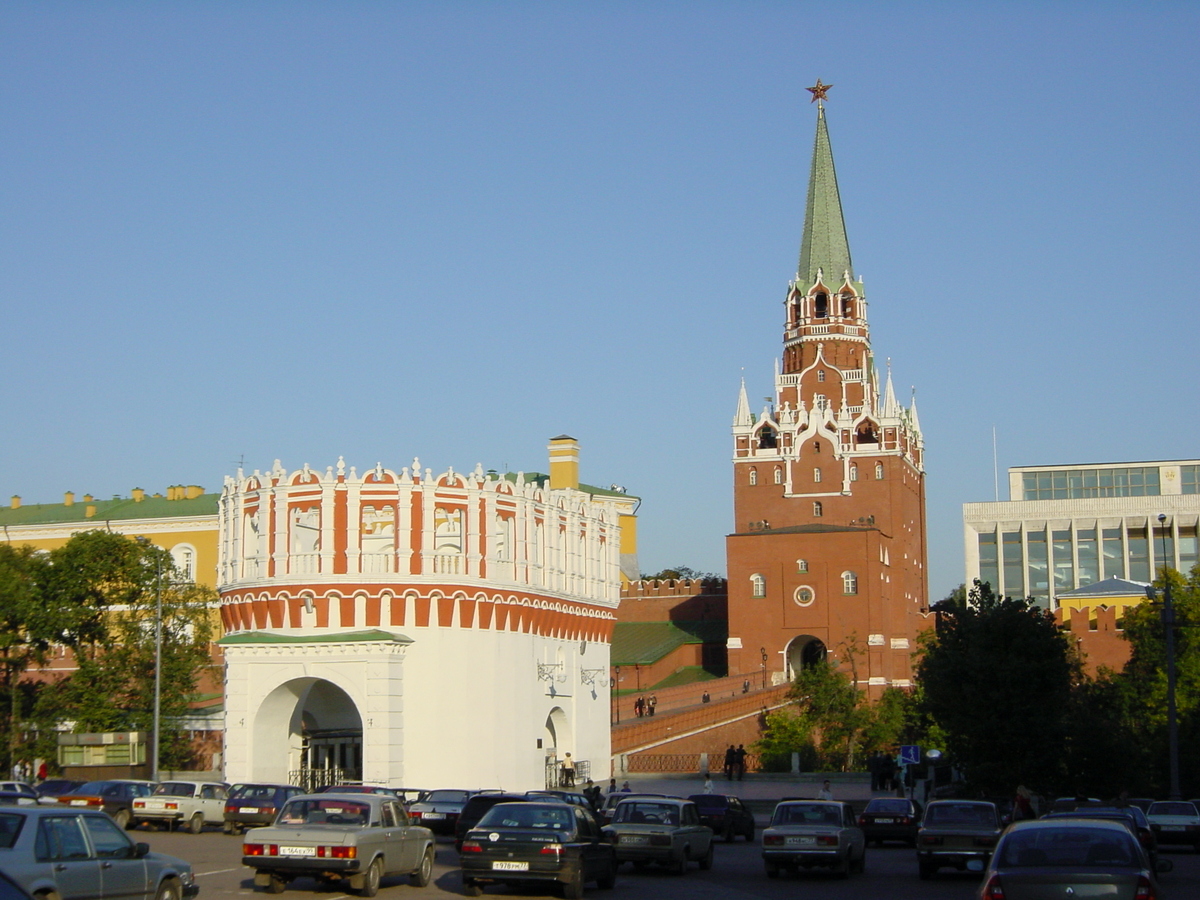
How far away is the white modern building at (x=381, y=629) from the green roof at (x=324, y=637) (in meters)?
0.06

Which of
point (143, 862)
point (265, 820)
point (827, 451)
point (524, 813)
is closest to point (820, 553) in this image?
point (827, 451)

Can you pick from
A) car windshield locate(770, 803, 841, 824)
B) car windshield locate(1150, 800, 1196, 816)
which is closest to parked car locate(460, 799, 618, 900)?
car windshield locate(770, 803, 841, 824)

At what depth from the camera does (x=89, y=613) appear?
197ft

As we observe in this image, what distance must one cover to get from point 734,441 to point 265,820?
66314 mm

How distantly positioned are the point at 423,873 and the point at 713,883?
4863 millimetres

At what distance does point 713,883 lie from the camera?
84.4 feet

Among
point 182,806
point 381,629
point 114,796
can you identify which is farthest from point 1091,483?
point 114,796

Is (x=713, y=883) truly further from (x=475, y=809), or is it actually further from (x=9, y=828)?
(x=9, y=828)

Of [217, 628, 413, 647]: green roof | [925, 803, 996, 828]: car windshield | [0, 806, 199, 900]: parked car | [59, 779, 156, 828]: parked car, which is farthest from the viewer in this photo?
[217, 628, 413, 647]: green roof

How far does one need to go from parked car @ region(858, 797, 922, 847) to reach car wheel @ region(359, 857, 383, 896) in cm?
1719

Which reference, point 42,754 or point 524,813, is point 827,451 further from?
point 524,813

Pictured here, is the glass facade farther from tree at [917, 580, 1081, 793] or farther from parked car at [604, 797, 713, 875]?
parked car at [604, 797, 713, 875]

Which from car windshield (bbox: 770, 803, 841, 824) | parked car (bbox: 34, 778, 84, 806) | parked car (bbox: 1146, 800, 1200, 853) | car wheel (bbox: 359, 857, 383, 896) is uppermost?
car windshield (bbox: 770, 803, 841, 824)

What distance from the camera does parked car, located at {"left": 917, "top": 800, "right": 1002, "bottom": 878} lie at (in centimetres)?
2694
